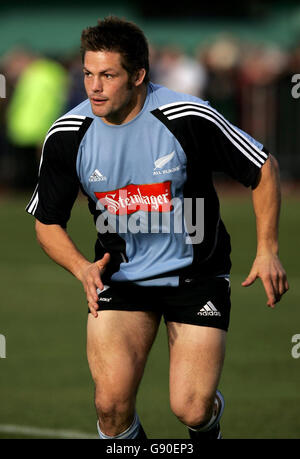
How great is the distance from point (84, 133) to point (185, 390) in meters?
1.52

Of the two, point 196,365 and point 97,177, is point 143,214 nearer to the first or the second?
point 97,177

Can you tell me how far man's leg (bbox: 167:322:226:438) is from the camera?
6.22m

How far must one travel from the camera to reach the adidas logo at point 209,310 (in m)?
6.33

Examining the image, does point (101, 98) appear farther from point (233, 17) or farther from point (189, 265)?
point (233, 17)

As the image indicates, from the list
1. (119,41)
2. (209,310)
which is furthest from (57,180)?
(209,310)

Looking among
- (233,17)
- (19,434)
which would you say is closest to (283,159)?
(233,17)

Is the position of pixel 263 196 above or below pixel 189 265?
above

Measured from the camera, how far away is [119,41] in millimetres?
6012

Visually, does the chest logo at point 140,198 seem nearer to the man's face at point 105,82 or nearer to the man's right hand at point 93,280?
the man's right hand at point 93,280

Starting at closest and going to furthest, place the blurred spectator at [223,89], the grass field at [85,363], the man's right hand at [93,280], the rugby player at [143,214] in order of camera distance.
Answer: the man's right hand at [93,280]
the rugby player at [143,214]
the grass field at [85,363]
the blurred spectator at [223,89]

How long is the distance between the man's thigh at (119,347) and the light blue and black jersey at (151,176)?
0.24m

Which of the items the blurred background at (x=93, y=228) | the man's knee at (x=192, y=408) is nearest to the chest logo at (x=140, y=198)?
the man's knee at (x=192, y=408)

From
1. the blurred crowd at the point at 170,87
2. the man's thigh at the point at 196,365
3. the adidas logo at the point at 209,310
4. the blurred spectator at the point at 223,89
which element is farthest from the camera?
the blurred spectator at the point at 223,89

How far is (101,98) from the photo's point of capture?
236 inches
